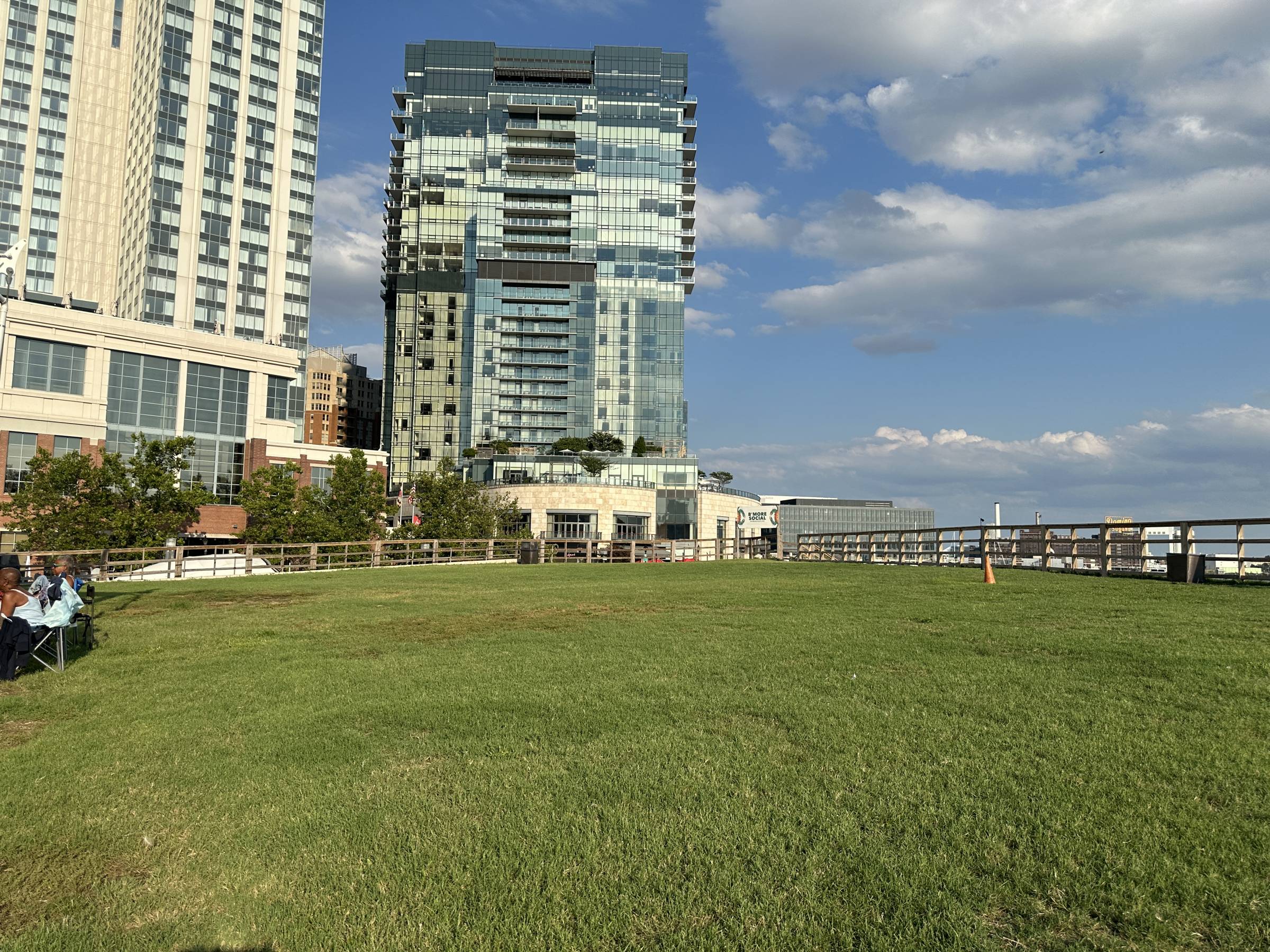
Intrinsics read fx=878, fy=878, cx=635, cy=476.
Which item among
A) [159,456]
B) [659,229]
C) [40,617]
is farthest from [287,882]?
[659,229]

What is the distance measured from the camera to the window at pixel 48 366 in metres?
68.9

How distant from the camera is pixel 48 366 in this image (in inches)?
2753

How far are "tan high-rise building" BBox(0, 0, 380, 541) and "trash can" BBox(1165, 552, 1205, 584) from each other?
7683cm

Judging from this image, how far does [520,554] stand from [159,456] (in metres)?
20.1

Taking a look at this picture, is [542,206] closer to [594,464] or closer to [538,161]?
[538,161]

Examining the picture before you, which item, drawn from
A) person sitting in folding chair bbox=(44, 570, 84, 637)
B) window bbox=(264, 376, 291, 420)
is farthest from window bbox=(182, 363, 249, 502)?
person sitting in folding chair bbox=(44, 570, 84, 637)

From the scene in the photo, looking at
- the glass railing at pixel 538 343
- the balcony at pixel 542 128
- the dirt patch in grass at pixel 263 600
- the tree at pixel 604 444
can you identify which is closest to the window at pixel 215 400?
the tree at pixel 604 444

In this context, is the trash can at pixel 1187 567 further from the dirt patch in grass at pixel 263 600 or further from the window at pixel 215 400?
the window at pixel 215 400

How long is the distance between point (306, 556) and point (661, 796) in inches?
1494

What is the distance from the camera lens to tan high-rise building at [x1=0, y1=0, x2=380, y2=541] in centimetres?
8194

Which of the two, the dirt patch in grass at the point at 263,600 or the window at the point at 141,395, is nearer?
the dirt patch in grass at the point at 263,600

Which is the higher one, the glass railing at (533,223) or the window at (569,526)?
the glass railing at (533,223)

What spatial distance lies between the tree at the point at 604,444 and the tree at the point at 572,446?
65cm

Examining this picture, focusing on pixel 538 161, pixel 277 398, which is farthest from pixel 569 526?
pixel 538 161
